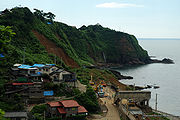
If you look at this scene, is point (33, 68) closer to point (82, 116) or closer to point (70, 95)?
point (70, 95)

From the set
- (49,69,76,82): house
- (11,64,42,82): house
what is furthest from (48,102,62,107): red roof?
(49,69,76,82): house

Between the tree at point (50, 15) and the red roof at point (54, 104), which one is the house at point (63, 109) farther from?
the tree at point (50, 15)

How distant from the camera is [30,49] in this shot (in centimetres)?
6681

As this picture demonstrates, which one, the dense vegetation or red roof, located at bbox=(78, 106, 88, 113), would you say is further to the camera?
the dense vegetation

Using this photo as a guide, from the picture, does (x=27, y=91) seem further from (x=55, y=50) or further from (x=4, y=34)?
(x=55, y=50)

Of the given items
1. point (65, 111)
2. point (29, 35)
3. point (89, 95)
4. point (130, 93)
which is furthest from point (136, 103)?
point (29, 35)

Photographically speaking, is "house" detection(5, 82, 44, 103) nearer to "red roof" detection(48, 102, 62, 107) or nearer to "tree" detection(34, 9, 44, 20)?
"red roof" detection(48, 102, 62, 107)

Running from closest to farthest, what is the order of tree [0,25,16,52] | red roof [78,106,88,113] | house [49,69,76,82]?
tree [0,25,16,52] < red roof [78,106,88,113] < house [49,69,76,82]

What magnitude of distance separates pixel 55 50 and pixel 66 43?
2051 centimetres

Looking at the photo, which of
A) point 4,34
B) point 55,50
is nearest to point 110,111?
point 4,34

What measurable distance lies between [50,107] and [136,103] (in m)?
17.8

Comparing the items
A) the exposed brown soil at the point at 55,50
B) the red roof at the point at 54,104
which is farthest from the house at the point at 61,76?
the exposed brown soil at the point at 55,50

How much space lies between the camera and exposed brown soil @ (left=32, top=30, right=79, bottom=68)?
3019 inches

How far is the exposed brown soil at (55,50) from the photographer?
76.7 meters
